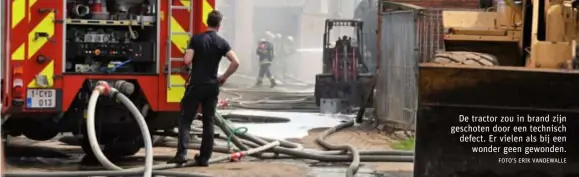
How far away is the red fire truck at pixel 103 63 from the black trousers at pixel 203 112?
0.23 meters

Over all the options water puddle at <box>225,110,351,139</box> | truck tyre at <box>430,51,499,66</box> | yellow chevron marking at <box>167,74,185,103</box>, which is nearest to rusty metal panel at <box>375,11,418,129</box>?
water puddle at <box>225,110,351,139</box>

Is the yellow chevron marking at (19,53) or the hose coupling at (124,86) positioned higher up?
the yellow chevron marking at (19,53)

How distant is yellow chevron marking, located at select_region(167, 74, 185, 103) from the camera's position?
30.4 ft

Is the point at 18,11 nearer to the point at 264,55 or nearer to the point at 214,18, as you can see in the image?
the point at 214,18

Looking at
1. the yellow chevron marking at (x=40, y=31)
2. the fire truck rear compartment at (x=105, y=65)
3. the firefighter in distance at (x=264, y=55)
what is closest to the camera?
the yellow chevron marking at (x=40, y=31)

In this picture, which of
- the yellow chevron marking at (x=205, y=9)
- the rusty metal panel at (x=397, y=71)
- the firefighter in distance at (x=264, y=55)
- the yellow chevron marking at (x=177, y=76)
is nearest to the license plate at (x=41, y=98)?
the yellow chevron marking at (x=177, y=76)

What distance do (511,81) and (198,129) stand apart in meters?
6.12

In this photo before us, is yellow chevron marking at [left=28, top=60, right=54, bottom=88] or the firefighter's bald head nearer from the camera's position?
yellow chevron marking at [left=28, top=60, right=54, bottom=88]

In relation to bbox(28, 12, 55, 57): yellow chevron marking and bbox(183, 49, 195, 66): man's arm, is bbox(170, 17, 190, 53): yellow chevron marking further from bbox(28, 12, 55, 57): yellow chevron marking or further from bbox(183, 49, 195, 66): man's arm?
bbox(28, 12, 55, 57): yellow chevron marking

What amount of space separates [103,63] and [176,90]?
2.39 feet

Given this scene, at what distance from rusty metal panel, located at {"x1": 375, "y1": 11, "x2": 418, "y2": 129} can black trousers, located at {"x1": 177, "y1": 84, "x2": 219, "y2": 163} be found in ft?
14.7

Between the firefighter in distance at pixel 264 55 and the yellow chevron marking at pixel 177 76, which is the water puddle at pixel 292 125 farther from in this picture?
the firefighter in distance at pixel 264 55

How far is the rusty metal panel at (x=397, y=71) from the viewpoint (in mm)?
13461

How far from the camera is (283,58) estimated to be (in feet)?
130
